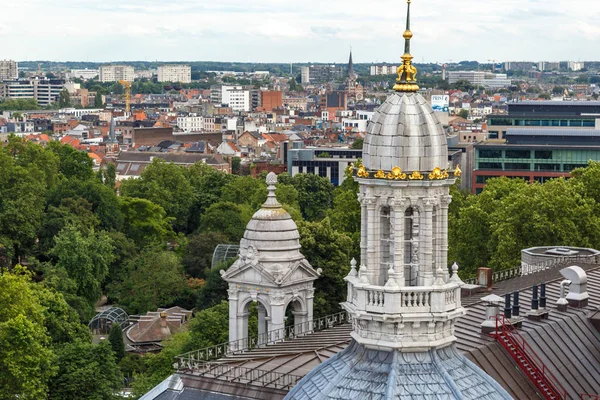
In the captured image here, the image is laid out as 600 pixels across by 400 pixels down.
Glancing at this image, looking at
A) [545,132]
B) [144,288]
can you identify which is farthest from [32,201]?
[545,132]

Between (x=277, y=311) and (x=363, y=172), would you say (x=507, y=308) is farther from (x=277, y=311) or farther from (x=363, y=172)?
(x=363, y=172)

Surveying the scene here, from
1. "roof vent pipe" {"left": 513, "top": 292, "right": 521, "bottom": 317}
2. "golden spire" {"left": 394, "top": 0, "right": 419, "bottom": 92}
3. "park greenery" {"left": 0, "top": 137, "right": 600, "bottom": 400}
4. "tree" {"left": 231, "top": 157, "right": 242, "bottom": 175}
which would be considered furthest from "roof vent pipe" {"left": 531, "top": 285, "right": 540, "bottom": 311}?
"tree" {"left": 231, "top": 157, "right": 242, "bottom": 175}

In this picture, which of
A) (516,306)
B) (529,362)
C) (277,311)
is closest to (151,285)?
(277,311)

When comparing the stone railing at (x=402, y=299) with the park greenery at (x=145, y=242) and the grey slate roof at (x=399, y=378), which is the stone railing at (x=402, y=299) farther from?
the park greenery at (x=145, y=242)

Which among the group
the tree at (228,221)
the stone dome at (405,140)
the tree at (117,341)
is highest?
the stone dome at (405,140)

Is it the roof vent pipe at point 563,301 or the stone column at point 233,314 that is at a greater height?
the roof vent pipe at point 563,301

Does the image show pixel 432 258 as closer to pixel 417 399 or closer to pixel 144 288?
pixel 417 399

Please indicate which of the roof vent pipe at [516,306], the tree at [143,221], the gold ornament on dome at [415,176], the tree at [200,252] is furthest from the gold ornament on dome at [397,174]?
the tree at [143,221]

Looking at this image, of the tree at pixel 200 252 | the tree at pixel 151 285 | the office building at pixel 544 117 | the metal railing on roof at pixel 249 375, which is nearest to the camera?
the metal railing on roof at pixel 249 375
